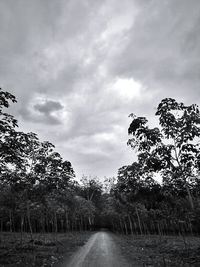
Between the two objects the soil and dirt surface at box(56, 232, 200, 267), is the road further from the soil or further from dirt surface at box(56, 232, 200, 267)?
the soil

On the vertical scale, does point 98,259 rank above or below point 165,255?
above

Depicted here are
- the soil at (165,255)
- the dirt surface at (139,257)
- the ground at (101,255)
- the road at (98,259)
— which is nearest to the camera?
the soil at (165,255)

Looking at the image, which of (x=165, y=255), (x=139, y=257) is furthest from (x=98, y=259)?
(x=165, y=255)

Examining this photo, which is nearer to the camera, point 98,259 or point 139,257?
point 98,259

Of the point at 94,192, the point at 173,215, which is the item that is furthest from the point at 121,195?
the point at 94,192

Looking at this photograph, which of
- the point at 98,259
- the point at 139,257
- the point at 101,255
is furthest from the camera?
the point at 101,255

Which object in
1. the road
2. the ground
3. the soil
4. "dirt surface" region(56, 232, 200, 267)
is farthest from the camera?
the road

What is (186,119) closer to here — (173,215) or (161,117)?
(161,117)

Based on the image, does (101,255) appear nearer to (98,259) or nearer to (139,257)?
(98,259)

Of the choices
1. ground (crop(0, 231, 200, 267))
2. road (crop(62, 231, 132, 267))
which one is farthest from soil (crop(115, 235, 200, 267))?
road (crop(62, 231, 132, 267))

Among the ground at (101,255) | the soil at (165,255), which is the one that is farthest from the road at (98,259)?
the soil at (165,255)

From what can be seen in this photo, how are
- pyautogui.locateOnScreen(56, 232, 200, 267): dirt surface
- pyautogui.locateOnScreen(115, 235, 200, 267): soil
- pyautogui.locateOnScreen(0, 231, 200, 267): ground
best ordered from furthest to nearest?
1. pyautogui.locateOnScreen(0, 231, 200, 267): ground
2. pyautogui.locateOnScreen(56, 232, 200, 267): dirt surface
3. pyautogui.locateOnScreen(115, 235, 200, 267): soil

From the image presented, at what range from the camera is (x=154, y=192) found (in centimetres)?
1390

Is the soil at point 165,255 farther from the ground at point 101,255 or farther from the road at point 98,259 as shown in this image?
the road at point 98,259
